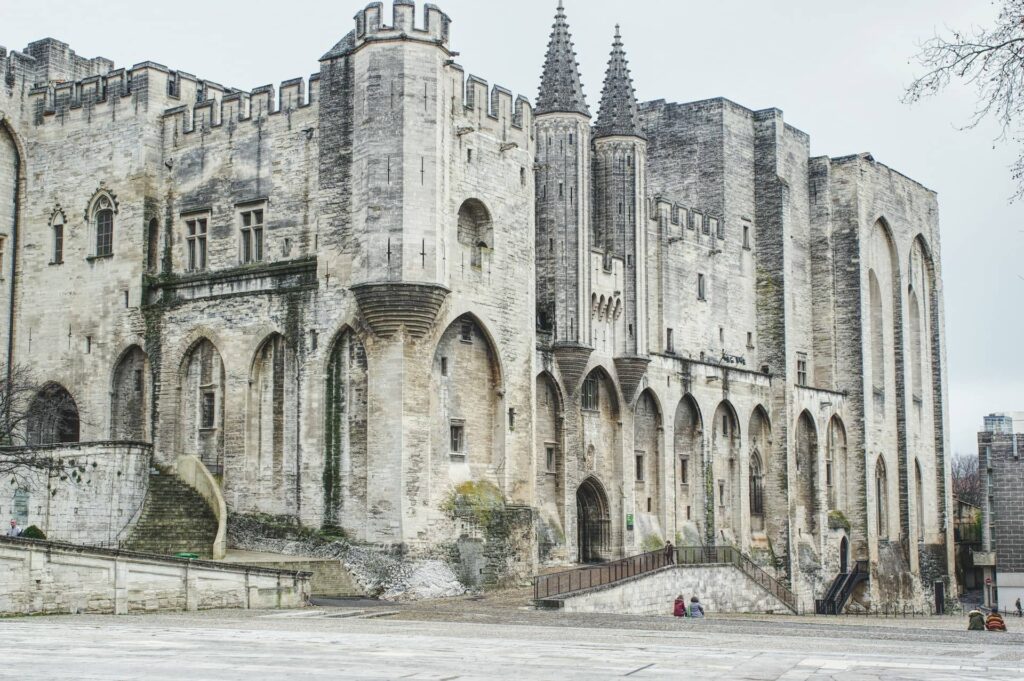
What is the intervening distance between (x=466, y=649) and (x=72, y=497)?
20681 millimetres

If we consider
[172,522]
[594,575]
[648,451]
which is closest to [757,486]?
[648,451]

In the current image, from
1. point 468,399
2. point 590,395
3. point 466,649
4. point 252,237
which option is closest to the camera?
point 466,649

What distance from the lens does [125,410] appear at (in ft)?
142

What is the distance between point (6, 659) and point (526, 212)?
87.5 feet

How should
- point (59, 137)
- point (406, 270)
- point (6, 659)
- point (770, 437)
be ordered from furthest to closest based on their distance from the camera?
point (770, 437) → point (59, 137) → point (406, 270) → point (6, 659)

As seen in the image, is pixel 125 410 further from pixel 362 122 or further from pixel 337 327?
pixel 362 122

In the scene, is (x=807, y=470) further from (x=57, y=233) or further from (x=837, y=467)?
(x=57, y=233)

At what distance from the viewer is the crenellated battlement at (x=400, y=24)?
38.8 meters

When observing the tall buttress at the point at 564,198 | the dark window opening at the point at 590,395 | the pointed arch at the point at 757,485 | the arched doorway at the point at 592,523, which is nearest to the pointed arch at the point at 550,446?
the tall buttress at the point at 564,198

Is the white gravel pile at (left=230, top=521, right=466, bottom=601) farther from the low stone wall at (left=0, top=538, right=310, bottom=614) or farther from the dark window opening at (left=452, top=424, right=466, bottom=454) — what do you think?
the low stone wall at (left=0, top=538, right=310, bottom=614)

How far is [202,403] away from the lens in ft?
137

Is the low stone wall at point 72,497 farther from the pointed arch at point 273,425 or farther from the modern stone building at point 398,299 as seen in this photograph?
the pointed arch at point 273,425

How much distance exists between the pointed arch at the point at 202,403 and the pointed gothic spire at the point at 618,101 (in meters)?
15.8

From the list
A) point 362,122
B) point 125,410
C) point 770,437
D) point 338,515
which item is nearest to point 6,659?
point 338,515
